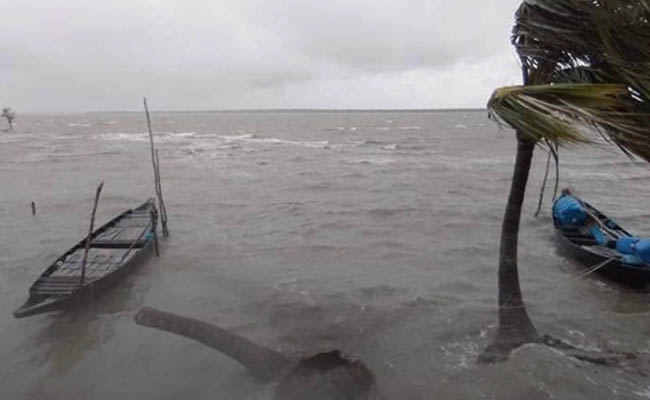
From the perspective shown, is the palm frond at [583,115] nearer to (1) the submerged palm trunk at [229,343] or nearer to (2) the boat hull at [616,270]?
(1) the submerged palm trunk at [229,343]

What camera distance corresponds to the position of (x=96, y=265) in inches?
471

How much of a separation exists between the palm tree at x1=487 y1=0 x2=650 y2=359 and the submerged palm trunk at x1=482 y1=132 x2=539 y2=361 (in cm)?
38

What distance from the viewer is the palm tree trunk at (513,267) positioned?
269 inches

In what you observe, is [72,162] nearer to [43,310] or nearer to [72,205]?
[72,205]

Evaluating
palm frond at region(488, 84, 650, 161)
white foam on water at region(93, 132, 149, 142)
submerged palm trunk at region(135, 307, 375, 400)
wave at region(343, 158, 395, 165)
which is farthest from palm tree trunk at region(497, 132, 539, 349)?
white foam on water at region(93, 132, 149, 142)

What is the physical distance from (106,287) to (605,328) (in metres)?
11.1

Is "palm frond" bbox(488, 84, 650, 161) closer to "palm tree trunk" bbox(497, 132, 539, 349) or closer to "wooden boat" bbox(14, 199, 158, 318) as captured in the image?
"palm tree trunk" bbox(497, 132, 539, 349)

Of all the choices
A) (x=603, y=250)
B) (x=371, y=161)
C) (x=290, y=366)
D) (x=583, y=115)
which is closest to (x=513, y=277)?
(x=583, y=115)

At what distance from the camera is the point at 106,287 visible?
11219 millimetres

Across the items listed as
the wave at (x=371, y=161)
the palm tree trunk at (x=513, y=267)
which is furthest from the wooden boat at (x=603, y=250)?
the wave at (x=371, y=161)

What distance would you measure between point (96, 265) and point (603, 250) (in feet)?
44.0

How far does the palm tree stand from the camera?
14.7 ft

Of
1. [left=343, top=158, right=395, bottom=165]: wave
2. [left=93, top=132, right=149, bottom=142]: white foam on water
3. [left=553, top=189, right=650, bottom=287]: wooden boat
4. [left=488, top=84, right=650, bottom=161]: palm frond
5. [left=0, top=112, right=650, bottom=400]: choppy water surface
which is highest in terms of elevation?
[left=488, top=84, right=650, bottom=161]: palm frond

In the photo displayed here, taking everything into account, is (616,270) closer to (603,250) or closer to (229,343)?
(603,250)
